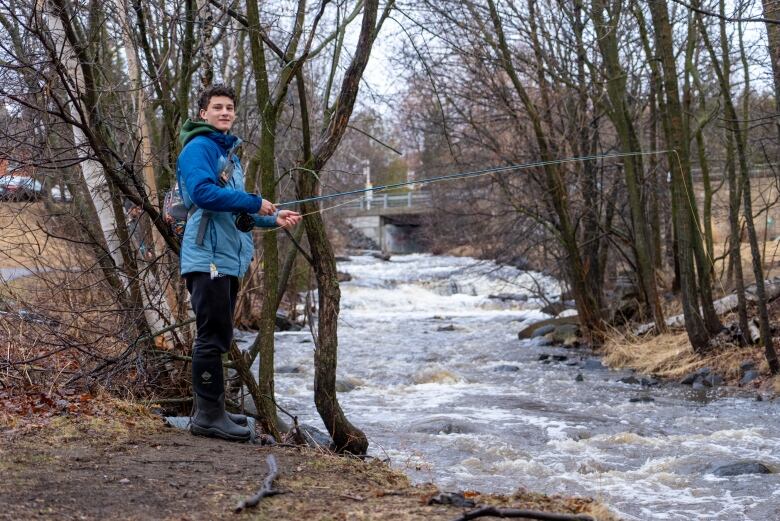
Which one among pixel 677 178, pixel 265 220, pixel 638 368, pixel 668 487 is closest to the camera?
pixel 265 220

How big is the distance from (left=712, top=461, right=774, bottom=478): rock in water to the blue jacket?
158 inches

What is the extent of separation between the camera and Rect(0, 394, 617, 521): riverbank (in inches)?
149

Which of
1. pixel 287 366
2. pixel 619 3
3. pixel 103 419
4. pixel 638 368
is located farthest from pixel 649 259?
pixel 103 419

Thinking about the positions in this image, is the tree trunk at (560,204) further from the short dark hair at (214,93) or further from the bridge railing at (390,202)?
the bridge railing at (390,202)

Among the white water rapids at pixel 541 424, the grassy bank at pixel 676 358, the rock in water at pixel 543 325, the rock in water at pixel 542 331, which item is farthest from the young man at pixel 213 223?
the rock in water at pixel 543 325

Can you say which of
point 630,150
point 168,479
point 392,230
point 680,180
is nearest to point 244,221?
point 168,479

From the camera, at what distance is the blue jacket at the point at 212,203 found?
4.98m

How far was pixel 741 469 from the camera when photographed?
696 cm

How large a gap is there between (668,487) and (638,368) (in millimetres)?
6292

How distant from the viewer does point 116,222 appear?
7.23m

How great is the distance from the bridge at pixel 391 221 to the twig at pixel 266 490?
42925 mm

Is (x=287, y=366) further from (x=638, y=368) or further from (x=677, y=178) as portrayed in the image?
(x=677, y=178)

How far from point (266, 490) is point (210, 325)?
1.41m

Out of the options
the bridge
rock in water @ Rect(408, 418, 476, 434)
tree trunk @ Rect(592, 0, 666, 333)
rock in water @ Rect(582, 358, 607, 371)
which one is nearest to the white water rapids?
rock in water @ Rect(408, 418, 476, 434)
